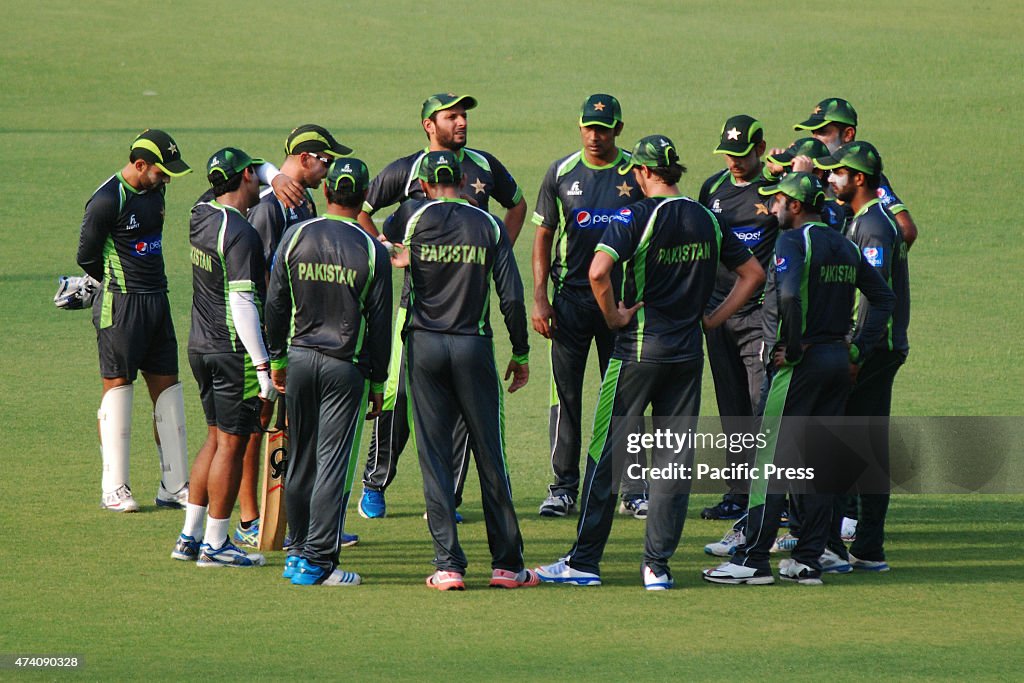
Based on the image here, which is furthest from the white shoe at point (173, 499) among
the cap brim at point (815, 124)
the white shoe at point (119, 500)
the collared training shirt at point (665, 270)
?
the cap brim at point (815, 124)

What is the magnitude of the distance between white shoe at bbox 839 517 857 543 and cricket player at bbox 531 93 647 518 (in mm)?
1224

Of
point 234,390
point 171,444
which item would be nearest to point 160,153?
point 234,390

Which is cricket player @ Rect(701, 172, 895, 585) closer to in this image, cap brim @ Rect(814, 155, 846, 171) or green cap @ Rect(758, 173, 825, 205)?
green cap @ Rect(758, 173, 825, 205)

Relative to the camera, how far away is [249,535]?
8594 mm

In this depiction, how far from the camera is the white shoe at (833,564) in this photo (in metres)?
8.10

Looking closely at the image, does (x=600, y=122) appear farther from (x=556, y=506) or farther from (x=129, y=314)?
(x=129, y=314)

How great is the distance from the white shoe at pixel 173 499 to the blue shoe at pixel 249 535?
64cm

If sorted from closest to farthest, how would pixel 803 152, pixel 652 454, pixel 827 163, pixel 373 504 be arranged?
pixel 652 454, pixel 827 163, pixel 803 152, pixel 373 504

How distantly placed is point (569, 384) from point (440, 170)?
2.16m

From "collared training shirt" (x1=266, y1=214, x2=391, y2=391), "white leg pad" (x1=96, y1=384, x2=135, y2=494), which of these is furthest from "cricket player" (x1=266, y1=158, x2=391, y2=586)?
"white leg pad" (x1=96, y1=384, x2=135, y2=494)

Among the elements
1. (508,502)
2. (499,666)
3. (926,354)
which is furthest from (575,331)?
(926,354)

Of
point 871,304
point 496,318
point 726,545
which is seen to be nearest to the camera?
point 871,304

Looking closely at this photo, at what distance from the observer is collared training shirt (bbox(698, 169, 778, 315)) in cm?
892

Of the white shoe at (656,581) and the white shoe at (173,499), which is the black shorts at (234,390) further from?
the white shoe at (656,581)
